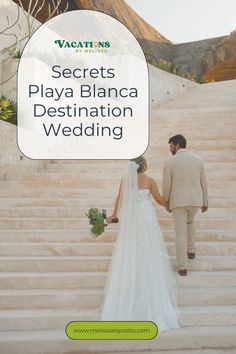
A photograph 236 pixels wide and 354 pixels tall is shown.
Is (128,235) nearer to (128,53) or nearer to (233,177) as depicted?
(233,177)

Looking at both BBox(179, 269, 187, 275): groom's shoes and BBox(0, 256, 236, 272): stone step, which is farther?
BBox(0, 256, 236, 272): stone step

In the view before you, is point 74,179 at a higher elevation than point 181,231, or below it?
higher

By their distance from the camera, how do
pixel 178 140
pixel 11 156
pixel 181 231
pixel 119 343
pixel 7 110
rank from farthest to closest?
pixel 7 110, pixel 11 156, pixel 178 140, pixel 181 231, pixel 119 343

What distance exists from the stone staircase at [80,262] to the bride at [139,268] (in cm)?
21

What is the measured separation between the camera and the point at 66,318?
463cm

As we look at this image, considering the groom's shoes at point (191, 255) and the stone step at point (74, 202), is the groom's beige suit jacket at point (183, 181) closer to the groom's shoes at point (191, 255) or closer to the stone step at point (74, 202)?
the groom's shoes at point (191, 255)

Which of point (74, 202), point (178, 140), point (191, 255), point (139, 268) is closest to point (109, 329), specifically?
point (139, 268)

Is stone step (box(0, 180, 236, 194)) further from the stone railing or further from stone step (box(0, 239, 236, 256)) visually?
stone step (box(0, 239, 236, 256))

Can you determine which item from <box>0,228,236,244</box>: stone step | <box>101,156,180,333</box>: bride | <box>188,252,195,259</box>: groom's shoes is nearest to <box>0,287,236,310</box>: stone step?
<box>101,156,180,333</box>: bride

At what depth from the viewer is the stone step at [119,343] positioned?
4301 millimetres

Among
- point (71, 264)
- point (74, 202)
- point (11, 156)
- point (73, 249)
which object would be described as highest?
point (11, 156)

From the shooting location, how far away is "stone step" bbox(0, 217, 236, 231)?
6.48 meters

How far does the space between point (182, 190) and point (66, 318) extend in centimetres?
176

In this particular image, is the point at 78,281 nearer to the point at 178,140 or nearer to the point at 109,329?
the point at 109,329
